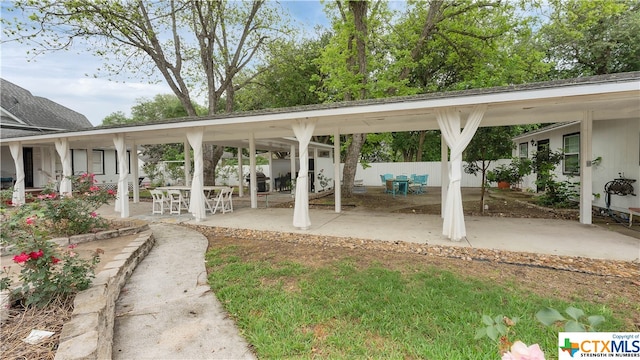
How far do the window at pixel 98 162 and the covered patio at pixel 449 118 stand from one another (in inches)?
264

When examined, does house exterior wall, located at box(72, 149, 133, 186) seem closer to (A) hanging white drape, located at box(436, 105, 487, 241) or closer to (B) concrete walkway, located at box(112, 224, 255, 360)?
(B) concrete walkway, located at box(112, 224, 255, 360)

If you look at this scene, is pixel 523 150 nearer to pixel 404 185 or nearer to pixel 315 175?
pixel 404 185

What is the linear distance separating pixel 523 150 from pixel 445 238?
12.4 m

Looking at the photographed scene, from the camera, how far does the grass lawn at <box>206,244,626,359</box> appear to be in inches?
93.0

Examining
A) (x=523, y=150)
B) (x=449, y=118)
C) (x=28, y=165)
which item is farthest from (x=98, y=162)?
(x=523, y=150)

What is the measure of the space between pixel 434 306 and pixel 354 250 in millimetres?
2145

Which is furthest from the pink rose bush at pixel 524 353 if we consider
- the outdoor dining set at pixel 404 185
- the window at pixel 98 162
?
the window at pixel 98 162

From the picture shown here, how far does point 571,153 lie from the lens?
973 centimetres

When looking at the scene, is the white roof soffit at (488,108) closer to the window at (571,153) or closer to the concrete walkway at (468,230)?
the concrete walkway at (468,230)

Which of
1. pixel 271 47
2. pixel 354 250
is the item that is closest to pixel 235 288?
pixel 354 250

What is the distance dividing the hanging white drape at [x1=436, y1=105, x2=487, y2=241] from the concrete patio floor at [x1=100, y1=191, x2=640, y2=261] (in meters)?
0.28

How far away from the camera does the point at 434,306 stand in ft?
9.79

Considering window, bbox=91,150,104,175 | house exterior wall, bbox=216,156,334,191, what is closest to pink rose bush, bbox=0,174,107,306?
house exterior wall, bbox=216,156,334,191

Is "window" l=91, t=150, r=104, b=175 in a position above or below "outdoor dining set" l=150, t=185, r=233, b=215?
above
